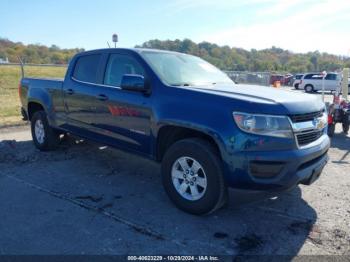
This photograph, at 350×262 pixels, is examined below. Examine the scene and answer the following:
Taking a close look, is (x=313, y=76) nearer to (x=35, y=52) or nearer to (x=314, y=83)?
(x=314, y=83)

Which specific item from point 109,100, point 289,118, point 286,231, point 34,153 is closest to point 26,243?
point 109,100

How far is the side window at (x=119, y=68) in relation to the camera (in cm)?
480

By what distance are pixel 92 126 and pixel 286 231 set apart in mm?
3123

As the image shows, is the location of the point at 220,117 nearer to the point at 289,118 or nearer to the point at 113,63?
the point at 289,118

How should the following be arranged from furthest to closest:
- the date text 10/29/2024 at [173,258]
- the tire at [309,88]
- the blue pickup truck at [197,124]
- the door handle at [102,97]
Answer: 1. the tire at [309,88]
2. the door handle at [102,97]
3. the blue pickup truck at [197,124]
4. the date text 10/29/2024 at [173,258]

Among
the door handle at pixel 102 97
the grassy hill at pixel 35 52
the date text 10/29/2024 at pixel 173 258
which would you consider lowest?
the date text 10/29/2024 at pixel 173 258

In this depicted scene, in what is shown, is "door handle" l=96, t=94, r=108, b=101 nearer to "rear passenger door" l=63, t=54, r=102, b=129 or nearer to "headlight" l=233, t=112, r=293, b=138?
"rear passenger door" l=63, t=54, r=102, b=129

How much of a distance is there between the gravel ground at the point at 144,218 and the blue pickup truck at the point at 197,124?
0.27 meters

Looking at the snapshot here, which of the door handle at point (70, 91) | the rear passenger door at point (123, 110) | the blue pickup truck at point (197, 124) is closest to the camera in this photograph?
the blue pickup truck at point (197, 124)

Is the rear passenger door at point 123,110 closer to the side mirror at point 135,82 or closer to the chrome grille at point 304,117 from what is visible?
the side mirror at point 135,82

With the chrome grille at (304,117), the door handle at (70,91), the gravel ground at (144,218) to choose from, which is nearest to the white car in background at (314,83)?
the gravel ground at (144,218)

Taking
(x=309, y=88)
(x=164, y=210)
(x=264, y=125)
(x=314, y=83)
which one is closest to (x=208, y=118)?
(x=264, y=125)

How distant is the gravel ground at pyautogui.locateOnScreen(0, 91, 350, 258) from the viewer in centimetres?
→ 342

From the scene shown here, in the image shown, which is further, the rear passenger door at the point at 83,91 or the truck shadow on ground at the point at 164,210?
the rear passenger door at the point at 83,91
